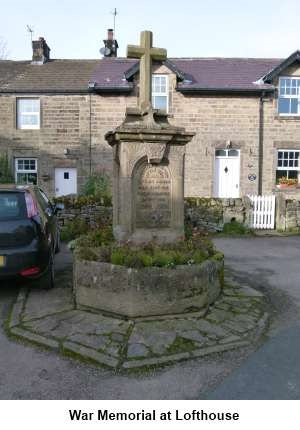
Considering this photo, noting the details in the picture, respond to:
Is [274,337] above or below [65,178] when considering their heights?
below

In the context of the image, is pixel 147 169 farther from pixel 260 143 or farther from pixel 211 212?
pixel 260 143

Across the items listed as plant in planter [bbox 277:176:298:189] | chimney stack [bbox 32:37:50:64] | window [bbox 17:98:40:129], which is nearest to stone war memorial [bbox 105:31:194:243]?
plant in planter [bbox 277:176:298:189]

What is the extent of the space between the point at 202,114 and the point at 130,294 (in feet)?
44.9

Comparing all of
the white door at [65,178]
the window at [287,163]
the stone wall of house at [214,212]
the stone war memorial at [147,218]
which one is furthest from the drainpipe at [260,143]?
the stone war memorial at [147,218]

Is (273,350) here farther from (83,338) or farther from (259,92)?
(259,92)

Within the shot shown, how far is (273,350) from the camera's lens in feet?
12.3

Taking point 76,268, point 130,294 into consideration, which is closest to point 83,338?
point 130,294

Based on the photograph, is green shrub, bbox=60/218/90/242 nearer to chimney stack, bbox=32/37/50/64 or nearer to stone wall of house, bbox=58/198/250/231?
stone wall of house, bbox=58/198/250/231

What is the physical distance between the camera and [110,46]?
20.9 metres

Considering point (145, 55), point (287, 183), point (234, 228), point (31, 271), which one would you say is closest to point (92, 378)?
point (31, 271)

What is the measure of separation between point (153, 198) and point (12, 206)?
2043mm

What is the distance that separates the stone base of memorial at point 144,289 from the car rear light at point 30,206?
1293mm

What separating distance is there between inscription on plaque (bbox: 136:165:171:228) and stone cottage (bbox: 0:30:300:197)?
11.2 metres

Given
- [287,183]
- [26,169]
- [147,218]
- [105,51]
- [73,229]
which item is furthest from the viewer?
[105,51]
